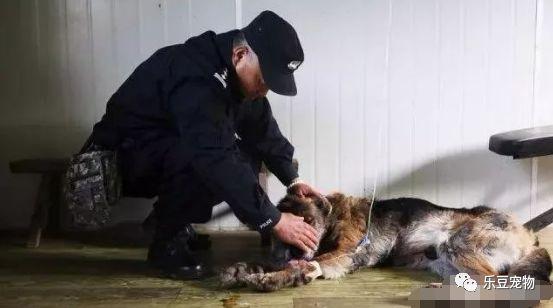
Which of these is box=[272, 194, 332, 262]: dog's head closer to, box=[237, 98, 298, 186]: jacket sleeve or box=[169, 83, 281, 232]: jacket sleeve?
box=[237, 98, 298, 186]: jacket sleeve

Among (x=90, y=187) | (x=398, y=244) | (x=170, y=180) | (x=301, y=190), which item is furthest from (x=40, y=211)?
(x=398, y=244)

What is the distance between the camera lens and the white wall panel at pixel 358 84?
3.44 meters

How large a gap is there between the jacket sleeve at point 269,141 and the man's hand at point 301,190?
72 millimetres

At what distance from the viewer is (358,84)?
11.5ft

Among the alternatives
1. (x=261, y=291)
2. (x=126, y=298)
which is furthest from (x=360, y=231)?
(x=126, y=298)

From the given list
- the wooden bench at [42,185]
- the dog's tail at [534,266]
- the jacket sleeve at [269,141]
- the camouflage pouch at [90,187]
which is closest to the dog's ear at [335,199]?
the jacket sleeve at [269,141]

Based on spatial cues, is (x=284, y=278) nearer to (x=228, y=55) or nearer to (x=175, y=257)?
(x=175, y=257)

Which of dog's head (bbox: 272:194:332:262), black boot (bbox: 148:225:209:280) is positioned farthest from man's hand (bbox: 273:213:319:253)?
black boot (bbox: 148:225:209:280)

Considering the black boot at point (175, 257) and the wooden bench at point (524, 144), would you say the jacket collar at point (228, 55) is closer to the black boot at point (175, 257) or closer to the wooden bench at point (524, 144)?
the black boot at point (175, 257)

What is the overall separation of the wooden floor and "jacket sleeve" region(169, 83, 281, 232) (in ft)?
1.12

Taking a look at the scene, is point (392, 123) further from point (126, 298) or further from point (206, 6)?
point (126, 298)

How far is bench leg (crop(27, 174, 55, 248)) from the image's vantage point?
10.4ft

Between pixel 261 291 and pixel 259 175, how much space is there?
2.86 feet

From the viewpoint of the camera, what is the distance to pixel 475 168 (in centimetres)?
361
